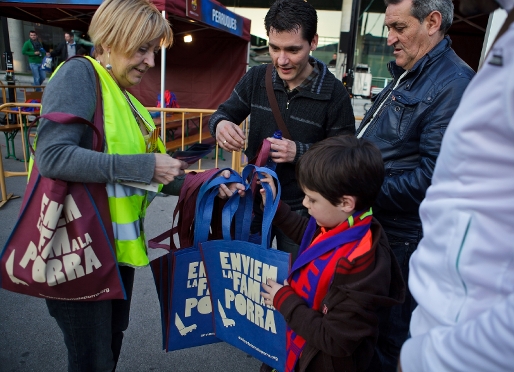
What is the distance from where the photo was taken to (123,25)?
1495 millimetres

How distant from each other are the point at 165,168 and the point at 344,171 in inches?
25.8

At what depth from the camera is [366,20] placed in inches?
601

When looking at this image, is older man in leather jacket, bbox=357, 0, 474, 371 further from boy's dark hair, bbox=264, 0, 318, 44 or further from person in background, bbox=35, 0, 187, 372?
person in background, bbox=35, 0, 187, 372

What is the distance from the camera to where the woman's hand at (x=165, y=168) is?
146 cm

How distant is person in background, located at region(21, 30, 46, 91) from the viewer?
13898 millimetres

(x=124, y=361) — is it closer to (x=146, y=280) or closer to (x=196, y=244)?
(x=146, y=280)

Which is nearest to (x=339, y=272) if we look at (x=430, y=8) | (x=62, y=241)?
(x=62, y=241)

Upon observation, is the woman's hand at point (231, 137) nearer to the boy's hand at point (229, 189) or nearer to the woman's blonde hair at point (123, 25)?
the boy's hand at point (229, 189)

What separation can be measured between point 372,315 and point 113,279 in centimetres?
95

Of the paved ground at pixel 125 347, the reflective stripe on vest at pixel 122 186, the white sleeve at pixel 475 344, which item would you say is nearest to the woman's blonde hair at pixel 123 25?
the reflective stripe on vest at pixel 122 186

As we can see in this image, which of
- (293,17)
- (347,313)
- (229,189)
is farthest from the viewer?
(293,17)

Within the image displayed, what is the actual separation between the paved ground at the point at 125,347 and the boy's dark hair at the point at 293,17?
2.03 m

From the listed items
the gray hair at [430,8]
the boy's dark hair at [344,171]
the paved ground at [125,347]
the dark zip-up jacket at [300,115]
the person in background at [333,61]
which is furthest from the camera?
the person in background at [333,61]

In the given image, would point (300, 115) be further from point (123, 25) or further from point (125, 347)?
point (125, 347)
